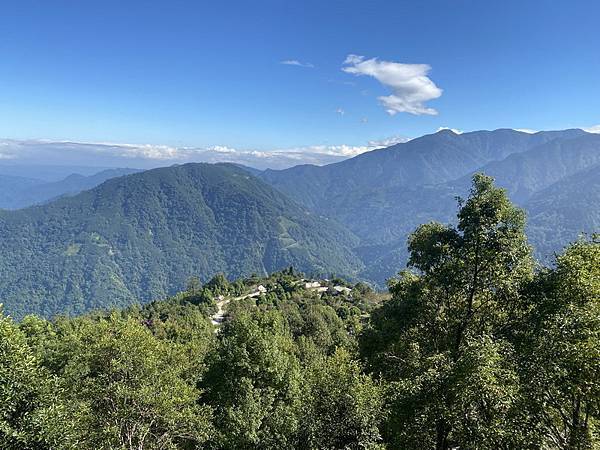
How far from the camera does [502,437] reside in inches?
474

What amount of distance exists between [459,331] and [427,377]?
21.2 feet

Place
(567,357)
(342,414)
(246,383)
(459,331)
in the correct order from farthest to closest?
(246,383) < (459,331) < (342,414) < (567,357)

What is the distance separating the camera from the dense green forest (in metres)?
12.6

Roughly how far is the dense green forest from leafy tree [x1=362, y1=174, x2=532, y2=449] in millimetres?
66

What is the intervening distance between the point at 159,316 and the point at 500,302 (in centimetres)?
13582

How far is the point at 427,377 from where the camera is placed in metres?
15.1

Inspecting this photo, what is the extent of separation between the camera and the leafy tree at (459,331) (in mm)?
12844

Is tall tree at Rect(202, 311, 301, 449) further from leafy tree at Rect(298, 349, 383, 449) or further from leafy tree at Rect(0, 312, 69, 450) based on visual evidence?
leafy tree at Rect(0, 312, 69, 450)

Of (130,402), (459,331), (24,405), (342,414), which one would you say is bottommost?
Answer: (130,402)

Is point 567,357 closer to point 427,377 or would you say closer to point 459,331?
point 427,377

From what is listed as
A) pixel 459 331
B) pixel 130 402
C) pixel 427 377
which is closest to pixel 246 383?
pixel 130 402

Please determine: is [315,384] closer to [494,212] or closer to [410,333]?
[410,333]

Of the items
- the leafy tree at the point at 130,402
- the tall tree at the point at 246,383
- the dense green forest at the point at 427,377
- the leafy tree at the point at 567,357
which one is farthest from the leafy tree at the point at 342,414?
the leafy tree at the point at 130,402

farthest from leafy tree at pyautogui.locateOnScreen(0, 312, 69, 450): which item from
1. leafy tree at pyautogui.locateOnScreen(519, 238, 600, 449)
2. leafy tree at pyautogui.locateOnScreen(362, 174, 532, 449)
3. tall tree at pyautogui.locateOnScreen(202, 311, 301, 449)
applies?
leafy tree at pyautogui.locateOnScreen(519, 238, 600, 449)
